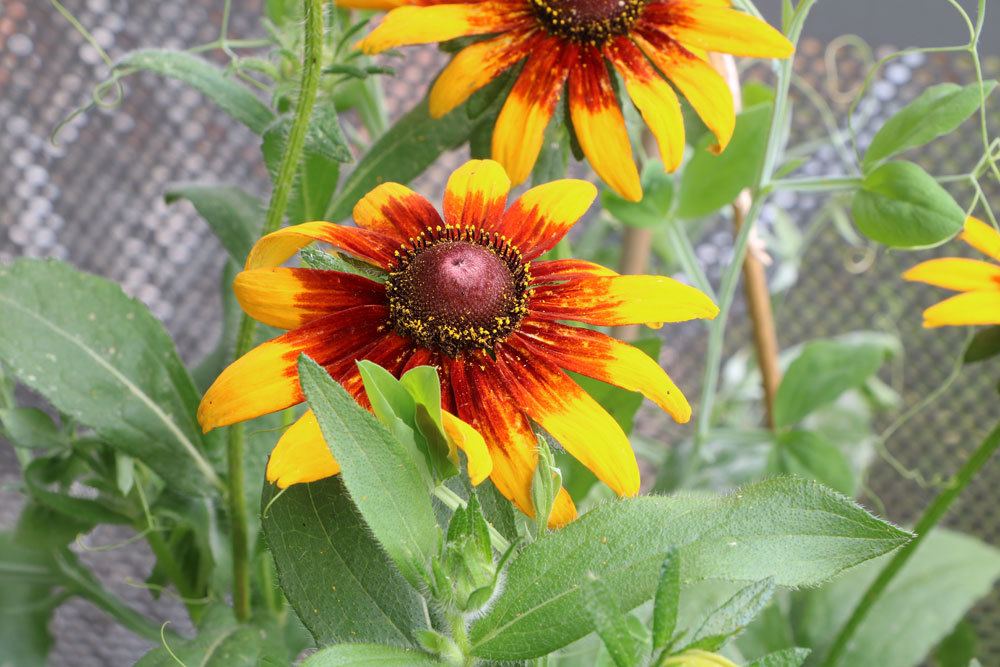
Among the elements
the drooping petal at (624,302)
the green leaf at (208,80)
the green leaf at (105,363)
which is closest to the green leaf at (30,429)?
the green leaf at (105,363)

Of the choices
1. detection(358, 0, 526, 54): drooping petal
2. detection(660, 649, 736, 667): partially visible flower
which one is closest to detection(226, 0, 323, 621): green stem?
detection(358, 0, 526, 54): drooping petal

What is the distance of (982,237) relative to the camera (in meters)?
0.49

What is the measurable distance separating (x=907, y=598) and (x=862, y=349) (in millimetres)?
188

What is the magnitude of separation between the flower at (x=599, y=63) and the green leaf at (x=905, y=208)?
0.09 meters

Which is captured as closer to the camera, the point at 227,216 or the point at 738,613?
the point at 738,613

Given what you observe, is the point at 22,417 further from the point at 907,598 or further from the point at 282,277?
the point at 907,598

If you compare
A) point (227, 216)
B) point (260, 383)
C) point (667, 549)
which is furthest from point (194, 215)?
point (667, 549)

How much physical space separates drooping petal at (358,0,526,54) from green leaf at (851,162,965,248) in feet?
0.64

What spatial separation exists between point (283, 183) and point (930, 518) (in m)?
0.34

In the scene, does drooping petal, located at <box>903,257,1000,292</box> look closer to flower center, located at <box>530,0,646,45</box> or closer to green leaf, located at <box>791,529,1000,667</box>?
flower center, located at <box>530,0,646,45</box>

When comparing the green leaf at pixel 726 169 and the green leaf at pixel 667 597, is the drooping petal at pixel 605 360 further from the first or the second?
the green leaf at pixel 726 169

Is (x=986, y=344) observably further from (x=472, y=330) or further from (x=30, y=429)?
(x=30, y=429)

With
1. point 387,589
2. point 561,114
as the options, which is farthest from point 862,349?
point 387,589

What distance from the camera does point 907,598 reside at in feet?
2.46
